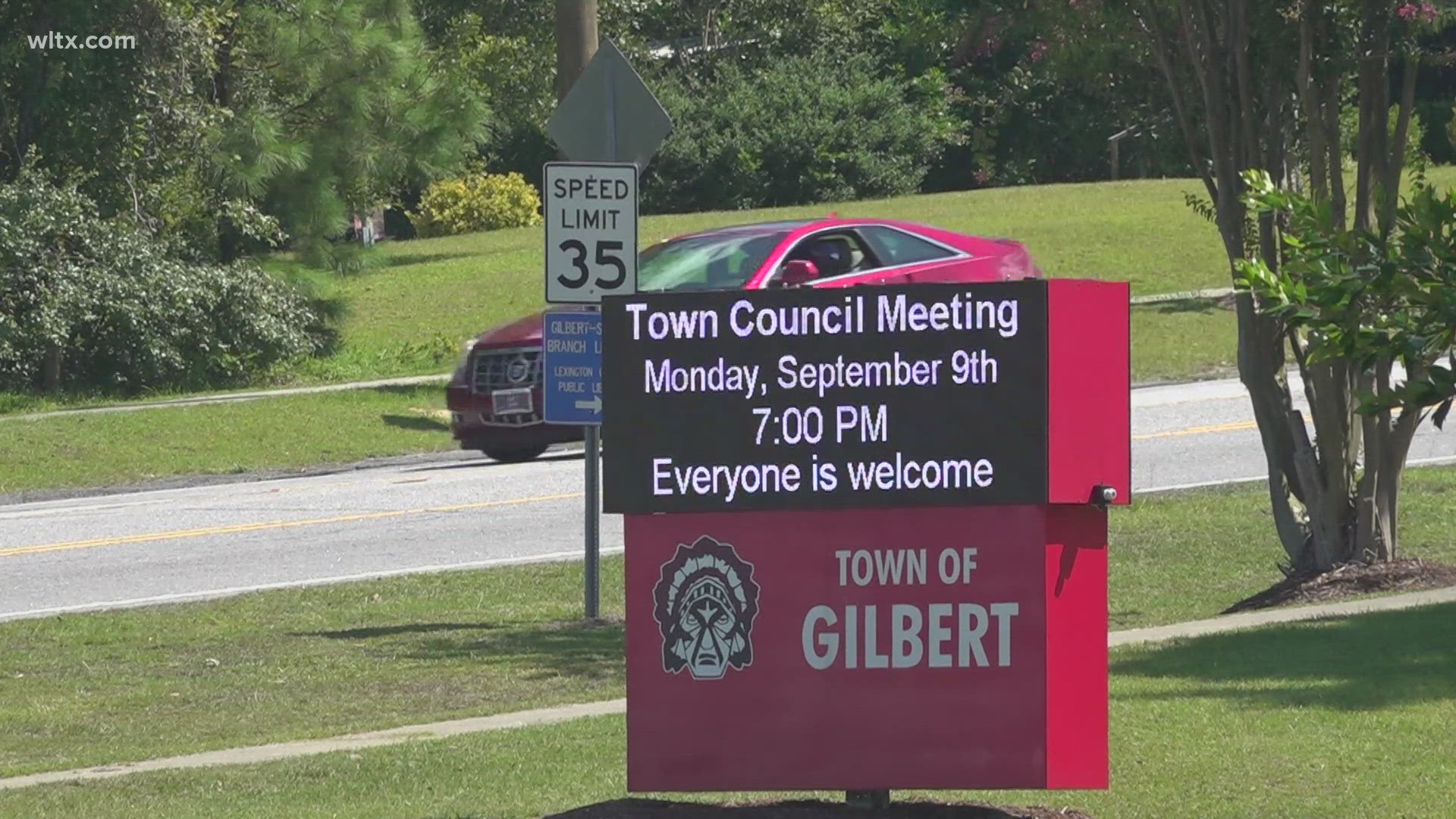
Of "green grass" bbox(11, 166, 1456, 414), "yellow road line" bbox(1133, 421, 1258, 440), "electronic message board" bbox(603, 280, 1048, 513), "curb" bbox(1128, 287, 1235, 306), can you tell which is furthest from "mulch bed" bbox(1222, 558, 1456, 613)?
"curb" bbox(1128, 287, 1235, 306)

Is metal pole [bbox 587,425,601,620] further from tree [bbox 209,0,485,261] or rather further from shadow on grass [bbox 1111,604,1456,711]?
tree [bbox 209,0,485,261]

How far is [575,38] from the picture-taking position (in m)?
13.6

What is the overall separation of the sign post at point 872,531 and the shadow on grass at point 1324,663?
2708mm

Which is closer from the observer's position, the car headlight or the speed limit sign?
the speed limit sign

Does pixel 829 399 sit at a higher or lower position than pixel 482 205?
lower

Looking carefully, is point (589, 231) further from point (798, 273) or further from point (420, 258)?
point (420, 258)

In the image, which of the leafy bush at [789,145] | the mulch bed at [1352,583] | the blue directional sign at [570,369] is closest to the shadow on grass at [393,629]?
the blue directional sign at [570,369]

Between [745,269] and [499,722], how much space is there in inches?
293

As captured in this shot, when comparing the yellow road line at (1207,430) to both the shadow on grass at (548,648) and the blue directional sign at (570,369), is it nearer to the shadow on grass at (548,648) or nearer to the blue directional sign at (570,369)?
the shadow on grass at (548,648)

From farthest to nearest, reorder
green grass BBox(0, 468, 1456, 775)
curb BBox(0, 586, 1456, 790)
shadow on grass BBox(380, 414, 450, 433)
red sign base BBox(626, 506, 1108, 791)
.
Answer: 1. shadow on grass BBox(380, 414, 450, 433)
2. green grass BBox(0, 468, 1456, 775)
3. curb BBox(0, 586, 1456, 790)
4. red sign base BBox(626, 506, 1108, 791)

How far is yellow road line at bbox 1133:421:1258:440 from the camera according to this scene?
747 inches

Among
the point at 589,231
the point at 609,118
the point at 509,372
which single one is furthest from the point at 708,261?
the point at 589,231

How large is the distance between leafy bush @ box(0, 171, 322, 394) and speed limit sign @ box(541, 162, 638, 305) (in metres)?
12.5

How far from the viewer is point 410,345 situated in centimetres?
2686
